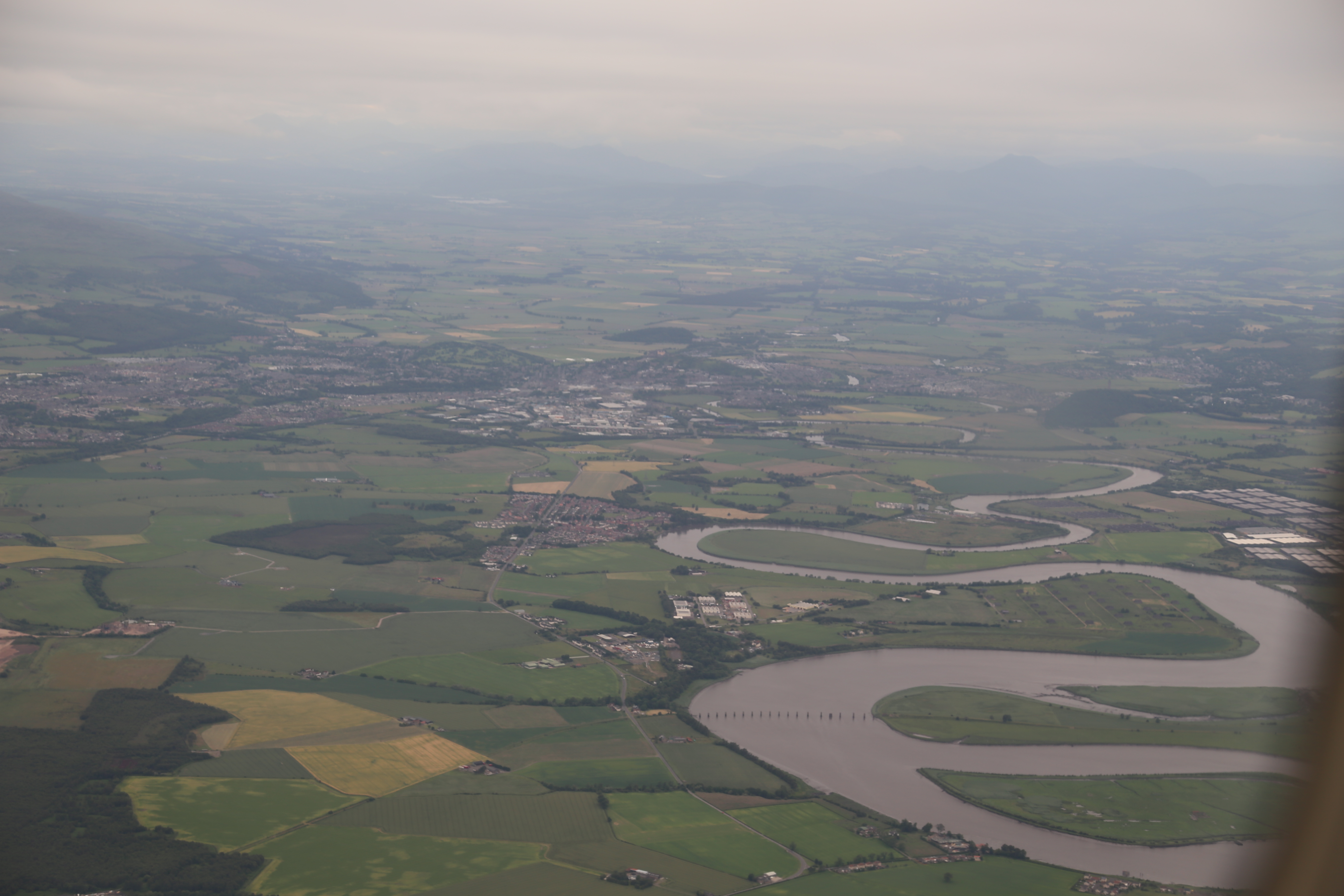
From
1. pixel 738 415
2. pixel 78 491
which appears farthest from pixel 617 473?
pixel 78 491

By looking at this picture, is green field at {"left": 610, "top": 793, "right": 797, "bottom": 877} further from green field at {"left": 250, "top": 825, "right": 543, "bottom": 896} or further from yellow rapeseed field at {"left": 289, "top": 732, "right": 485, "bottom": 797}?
yellow rapeseed field at {"left": 289, "top": 732, "right": 485, "bottom": 797}

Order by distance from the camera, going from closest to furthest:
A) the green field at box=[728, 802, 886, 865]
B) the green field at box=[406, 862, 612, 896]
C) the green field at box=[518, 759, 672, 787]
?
the green field at box=[406, 862, 612, 896]
the green field at box=[728, 802, 886, 865]
the green field at box=[518, 759, 672, 787]

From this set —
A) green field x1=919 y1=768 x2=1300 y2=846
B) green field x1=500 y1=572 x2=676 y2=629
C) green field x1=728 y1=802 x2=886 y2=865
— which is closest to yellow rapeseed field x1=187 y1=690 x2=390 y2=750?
green field x1=500 y1=572 x2=676 y2=629

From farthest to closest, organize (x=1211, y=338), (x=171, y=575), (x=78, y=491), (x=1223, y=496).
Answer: (x=1211, y=338)
(x=1223, y=496)
(x=78, y=491)
(x=171, y=575)

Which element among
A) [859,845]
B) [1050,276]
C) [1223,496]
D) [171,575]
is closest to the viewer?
[859,845]

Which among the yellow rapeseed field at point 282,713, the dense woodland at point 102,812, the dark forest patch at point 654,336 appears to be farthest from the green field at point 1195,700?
the dark forest patch at point 654,336

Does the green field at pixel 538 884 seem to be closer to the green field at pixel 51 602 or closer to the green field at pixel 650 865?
the green field at pixel 650 865

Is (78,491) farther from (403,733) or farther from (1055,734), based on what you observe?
(1055,734)
